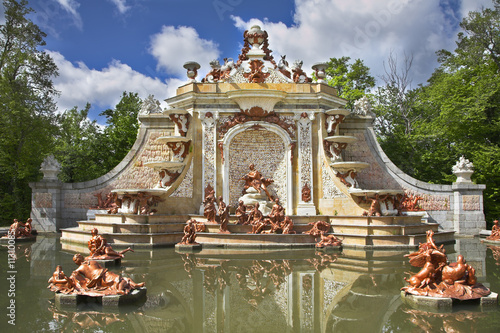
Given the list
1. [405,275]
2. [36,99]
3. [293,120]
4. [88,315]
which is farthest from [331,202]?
[36,99]

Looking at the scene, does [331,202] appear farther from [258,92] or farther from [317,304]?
[317,304]

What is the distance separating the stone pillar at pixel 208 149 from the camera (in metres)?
17.4

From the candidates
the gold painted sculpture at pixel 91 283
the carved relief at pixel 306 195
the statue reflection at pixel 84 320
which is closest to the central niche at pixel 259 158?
the carved relief at pixel 306 195

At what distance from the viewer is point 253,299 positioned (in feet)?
23.4

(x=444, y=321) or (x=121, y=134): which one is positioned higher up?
(x=121, y=134)

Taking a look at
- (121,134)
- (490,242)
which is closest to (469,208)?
(490,242)

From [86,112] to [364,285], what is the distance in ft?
117

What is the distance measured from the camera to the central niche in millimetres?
17812

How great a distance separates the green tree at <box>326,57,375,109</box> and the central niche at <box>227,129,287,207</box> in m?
12.2

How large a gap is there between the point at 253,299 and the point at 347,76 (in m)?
24.7

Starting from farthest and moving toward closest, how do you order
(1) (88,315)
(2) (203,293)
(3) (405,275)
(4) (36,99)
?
(4) (36,99) → (3) (405,275) → (2) (203,293) → (1) (88,315)

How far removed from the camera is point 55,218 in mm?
18953

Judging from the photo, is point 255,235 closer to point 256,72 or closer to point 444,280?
point 256,72

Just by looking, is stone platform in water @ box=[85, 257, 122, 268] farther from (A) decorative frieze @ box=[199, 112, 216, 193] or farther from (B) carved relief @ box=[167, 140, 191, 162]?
(B) carved relief @ box=[167, 140, 191, 162]
